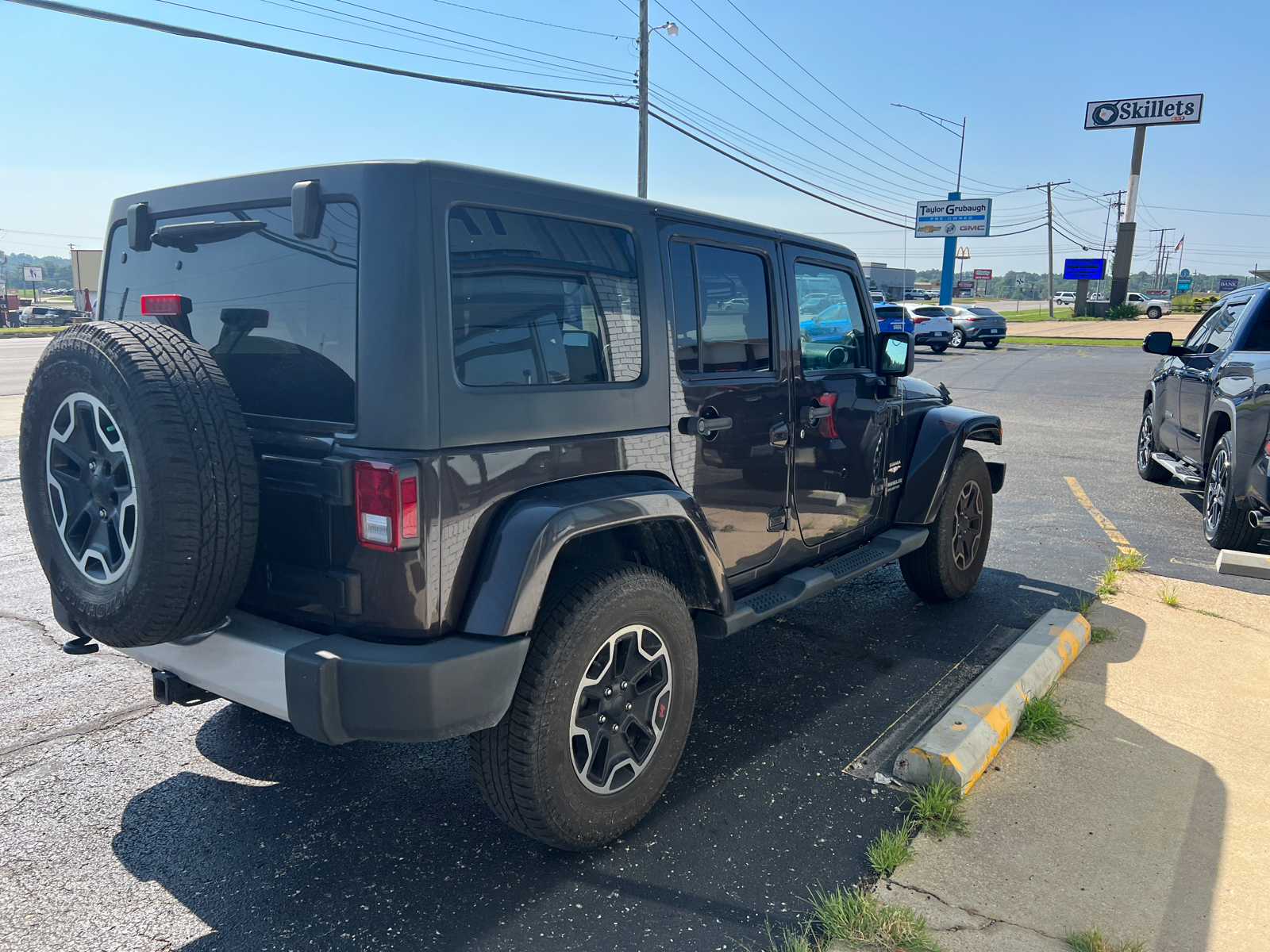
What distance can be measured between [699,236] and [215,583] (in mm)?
2041

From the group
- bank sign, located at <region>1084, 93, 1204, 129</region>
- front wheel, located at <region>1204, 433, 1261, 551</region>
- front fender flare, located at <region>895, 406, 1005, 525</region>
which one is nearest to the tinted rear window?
front fender flare, located at <region>895, 406, 1005, 525</region>

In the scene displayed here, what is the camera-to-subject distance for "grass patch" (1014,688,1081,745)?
347 centimetres

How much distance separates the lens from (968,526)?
5.19 meters

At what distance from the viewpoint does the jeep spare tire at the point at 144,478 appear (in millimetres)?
2266

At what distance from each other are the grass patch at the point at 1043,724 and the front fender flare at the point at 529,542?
6.26ft

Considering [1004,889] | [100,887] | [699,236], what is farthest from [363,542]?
[1004,889]

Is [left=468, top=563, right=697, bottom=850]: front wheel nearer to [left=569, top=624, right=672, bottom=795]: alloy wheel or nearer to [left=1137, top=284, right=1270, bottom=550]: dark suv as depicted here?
[left=569, top=624, right=672, bottom=795]: alloy wheel

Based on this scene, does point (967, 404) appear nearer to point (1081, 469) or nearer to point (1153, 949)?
point (1081, 469)

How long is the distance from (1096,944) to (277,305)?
2786mm

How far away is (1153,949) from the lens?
2.29 m

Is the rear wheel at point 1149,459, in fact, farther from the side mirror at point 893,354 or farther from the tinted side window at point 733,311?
the tinted side window at point 733,311

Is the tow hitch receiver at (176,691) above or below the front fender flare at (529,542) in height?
below

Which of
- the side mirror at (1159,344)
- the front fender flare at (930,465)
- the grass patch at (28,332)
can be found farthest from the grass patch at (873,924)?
the grass patch at (28,332)

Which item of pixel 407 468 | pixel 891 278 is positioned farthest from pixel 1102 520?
pixel 891 278
